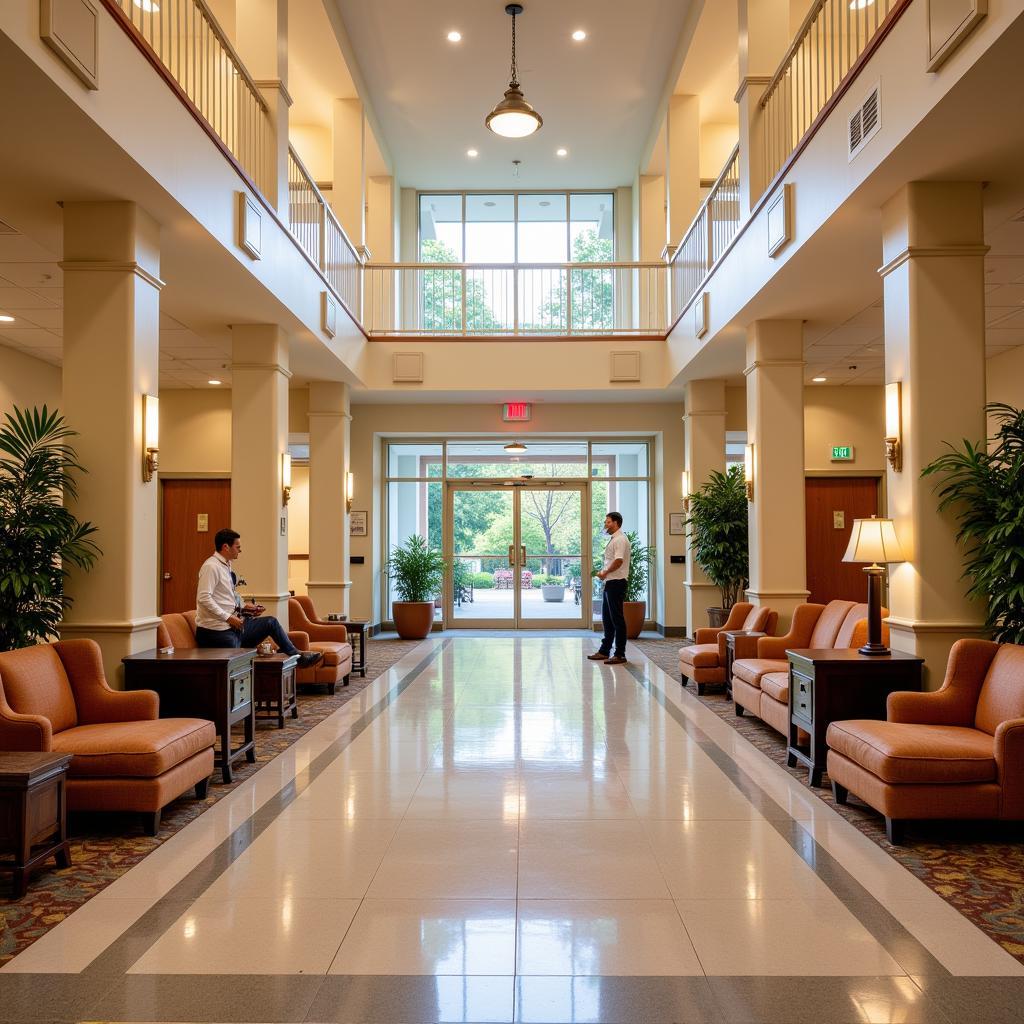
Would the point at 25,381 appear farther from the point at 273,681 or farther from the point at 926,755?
the point at 926,755

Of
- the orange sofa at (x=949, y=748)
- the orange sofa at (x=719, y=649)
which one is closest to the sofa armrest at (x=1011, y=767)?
the orange sofa at (x=949, y=748)

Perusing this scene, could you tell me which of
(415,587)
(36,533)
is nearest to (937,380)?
(36,533)

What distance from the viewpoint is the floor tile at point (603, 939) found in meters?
2.94

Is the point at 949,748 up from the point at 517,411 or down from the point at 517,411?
down

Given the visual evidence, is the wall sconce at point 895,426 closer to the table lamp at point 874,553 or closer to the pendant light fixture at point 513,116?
Result: the table lamp at point 874,553

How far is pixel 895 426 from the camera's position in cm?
543

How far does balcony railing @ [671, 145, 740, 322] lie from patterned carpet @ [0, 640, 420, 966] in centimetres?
641

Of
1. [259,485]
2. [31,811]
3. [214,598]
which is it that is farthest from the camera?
[259,485]

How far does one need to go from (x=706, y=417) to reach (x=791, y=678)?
6.37m

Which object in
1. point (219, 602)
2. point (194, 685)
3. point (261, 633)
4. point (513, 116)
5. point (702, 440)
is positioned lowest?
point (194, 685)

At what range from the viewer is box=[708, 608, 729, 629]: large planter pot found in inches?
401

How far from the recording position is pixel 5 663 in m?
4.33

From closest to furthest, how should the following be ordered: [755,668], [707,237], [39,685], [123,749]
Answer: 1. [123,749]
2. [39,685]
3. [755,668]
4. [707,237]

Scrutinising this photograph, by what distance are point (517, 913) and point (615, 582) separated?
6907 mm
